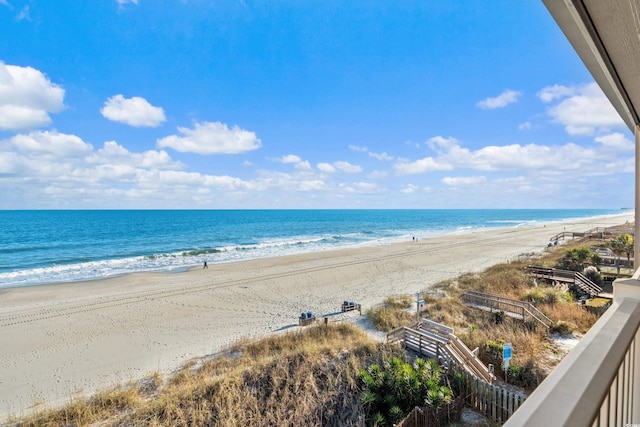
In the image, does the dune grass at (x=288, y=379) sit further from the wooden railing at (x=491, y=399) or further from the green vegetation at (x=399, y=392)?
the wooden railing at (x=491, y=399)

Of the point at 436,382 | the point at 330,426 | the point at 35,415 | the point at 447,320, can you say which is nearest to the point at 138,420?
the point at 35,415

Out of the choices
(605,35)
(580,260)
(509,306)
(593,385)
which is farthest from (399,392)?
(580,260)

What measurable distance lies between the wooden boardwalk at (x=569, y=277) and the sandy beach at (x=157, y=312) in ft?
17.2

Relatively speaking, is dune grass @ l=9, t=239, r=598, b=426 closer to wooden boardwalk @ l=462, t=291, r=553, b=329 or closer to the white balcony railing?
wooden boardwalk @ l=462, t=291, r=553, b=329

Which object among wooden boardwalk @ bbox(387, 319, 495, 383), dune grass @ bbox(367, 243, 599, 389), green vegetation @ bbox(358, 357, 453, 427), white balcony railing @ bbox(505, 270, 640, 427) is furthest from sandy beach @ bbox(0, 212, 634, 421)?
white balcony railing @ bbox(505, 270, 640, 427)

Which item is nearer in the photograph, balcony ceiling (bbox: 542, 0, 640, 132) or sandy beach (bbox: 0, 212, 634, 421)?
balcony ceiling (bbox: 542, 0, 640, 132)

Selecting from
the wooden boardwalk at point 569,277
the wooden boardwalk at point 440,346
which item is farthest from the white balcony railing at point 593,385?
the wooden boardwalk at point 569,277

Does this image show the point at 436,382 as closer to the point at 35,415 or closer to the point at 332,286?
the point at 35,415

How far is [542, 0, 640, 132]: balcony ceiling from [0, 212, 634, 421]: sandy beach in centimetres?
1130

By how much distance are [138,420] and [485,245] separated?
1486 inches

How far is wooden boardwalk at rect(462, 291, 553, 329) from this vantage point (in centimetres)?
1090

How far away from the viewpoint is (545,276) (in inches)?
648

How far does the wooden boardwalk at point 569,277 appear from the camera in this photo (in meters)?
13.8

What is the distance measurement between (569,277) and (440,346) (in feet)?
35.7
